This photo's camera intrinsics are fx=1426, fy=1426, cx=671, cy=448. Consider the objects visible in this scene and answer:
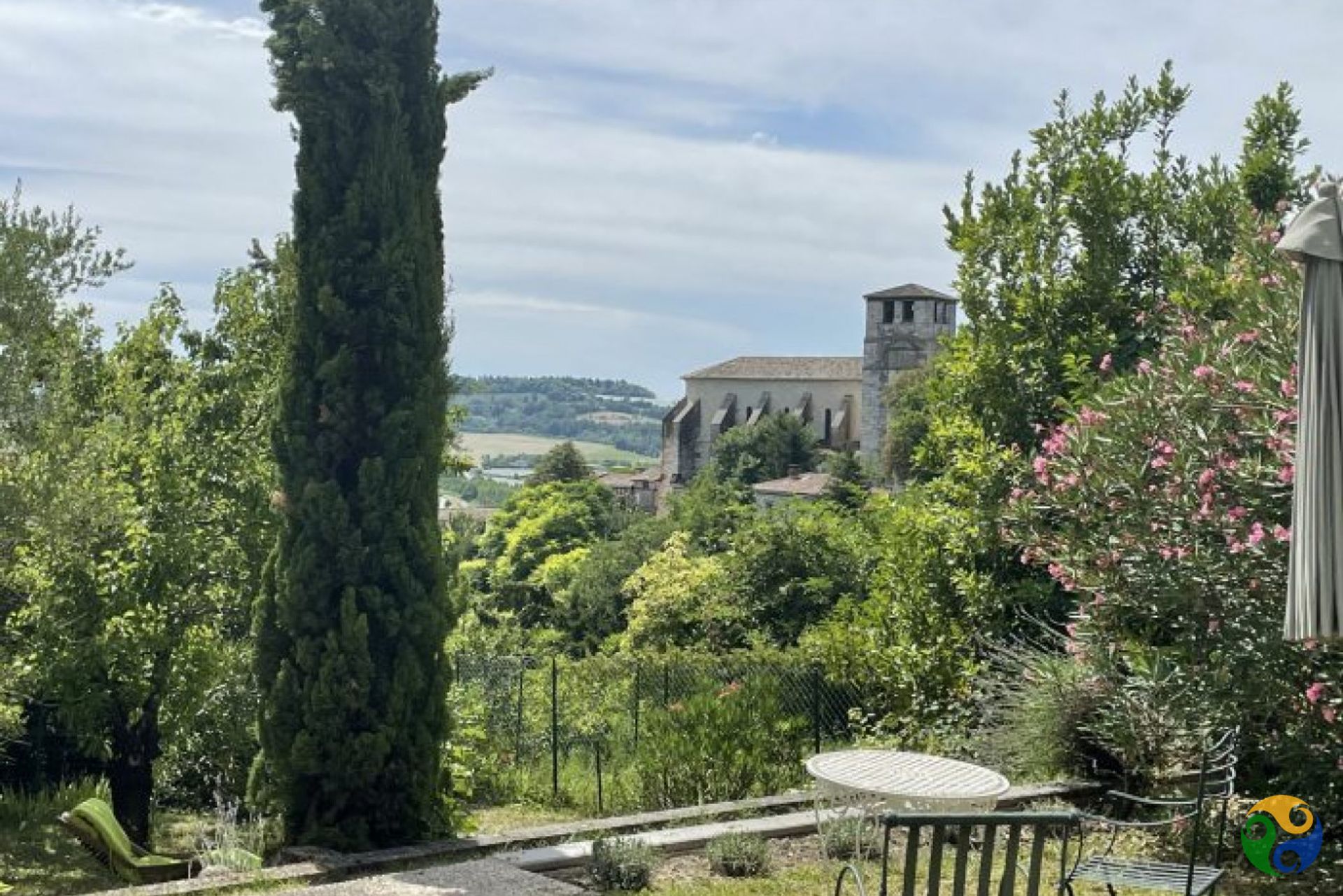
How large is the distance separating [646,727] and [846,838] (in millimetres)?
3066

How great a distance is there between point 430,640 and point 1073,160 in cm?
717

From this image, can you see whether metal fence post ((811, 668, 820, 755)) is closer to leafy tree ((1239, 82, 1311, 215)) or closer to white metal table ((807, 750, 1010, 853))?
white metal table ((807, 750, 1010, 853))

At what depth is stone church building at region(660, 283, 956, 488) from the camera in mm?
86562

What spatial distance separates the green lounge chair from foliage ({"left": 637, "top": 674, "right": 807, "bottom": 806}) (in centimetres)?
310

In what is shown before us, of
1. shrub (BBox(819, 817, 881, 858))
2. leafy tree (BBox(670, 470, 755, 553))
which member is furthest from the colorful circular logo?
leafy tree (BBox(670, 470, 755, 553))

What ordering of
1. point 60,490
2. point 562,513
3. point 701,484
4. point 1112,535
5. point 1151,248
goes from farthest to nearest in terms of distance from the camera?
point 562,513, point 701,484, point 1151,248, point 60,490, point 1112,535

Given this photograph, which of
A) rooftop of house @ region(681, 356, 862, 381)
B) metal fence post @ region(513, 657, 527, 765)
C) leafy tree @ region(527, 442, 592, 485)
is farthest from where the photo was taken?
rooftop of house @ region(681, 356, 862, 381)

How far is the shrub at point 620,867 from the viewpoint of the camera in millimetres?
6828

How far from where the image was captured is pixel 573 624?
4069 centimetres

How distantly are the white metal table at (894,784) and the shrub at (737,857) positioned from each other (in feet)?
1.13

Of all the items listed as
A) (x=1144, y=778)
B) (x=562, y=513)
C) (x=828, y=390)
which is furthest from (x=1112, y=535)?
(x=828, y=390)

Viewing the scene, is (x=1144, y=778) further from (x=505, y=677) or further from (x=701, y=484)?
(x=701, y=484)

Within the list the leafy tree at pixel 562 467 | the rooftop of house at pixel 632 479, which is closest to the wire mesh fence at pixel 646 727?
the leafy tree at pixel 562 467

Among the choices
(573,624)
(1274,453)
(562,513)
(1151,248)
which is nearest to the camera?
(1274,453)
